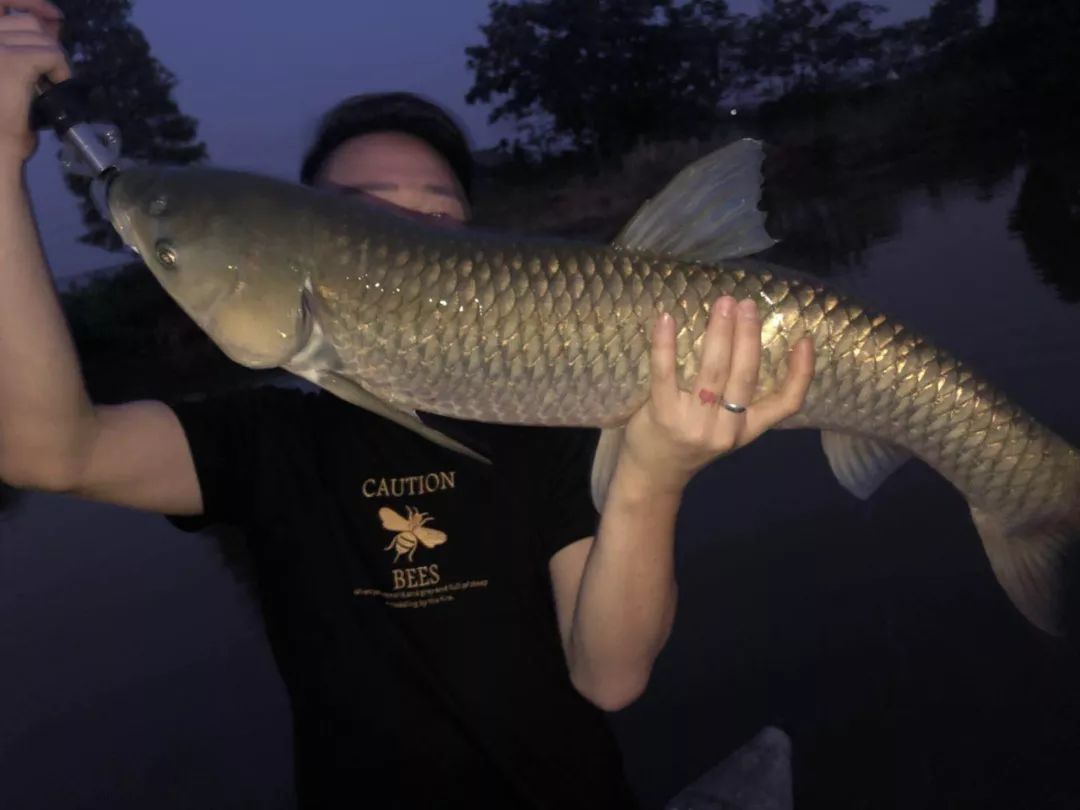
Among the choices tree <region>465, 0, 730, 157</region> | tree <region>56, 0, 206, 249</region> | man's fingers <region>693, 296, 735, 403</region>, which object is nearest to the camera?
man's fingers <region>693, 296, 735, 403</region>

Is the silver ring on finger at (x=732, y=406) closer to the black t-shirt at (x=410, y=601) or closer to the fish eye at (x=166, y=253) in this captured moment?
the black t-shirt at (x=410, y=601)

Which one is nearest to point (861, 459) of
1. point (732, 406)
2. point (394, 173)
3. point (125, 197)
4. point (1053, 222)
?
point (732, 406)

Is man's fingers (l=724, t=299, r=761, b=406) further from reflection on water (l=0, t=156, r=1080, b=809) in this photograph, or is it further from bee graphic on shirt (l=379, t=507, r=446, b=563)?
bee graphic on shirt (l=379, t=507, r=446, b=563)

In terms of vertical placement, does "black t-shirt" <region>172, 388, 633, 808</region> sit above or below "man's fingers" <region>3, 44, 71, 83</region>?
below

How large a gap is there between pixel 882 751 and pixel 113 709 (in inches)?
143

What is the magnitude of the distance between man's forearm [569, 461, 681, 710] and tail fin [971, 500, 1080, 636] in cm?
86

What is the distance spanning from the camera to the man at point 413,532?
5.23ft

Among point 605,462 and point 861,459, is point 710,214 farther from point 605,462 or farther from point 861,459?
point 861,459

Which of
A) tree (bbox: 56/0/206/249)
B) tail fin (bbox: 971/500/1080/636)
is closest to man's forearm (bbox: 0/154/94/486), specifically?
tail fin (bbox: 971/500/1080/636)

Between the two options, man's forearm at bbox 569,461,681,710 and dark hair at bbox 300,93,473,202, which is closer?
man's forearm at bbox 569,461,681,710

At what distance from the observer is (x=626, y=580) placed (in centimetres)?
167

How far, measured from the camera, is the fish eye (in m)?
1.58

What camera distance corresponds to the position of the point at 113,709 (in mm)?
4008

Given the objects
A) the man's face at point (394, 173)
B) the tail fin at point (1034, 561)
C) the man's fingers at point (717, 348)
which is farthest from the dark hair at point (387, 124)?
the tail fin at point (1034, 561)
